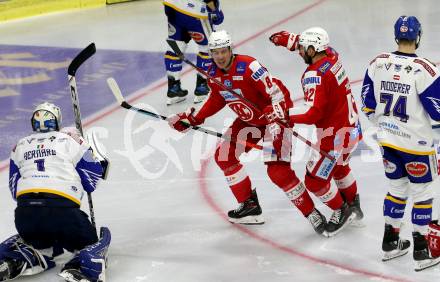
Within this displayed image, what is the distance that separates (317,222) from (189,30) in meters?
3.50

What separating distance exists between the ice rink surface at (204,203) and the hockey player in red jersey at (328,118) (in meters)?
0.20

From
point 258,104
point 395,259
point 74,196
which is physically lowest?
point 395,259

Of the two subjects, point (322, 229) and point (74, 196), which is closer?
point (74, 196)

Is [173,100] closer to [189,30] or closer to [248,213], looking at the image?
[189,30]

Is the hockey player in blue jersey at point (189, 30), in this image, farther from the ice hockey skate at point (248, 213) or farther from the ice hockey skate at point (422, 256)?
the ice hockey skate at point (422, 256)

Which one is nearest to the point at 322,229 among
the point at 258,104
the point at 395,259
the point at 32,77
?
the point at 395,259

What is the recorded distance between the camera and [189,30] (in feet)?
27.4

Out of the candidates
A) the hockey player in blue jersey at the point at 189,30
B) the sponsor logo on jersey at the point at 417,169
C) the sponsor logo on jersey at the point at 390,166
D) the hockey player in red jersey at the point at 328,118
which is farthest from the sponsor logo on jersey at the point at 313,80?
the hockey player in blue jersey at the point at 189,30

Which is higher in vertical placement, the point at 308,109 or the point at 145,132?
the point at 308,109

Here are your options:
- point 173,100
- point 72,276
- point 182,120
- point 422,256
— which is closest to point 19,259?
point 72,276

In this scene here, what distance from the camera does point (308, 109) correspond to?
5012 mm

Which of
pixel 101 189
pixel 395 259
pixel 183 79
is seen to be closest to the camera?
pixel 395 259

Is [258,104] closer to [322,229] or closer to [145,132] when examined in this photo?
[322,229]

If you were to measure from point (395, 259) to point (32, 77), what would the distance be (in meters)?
5.58
